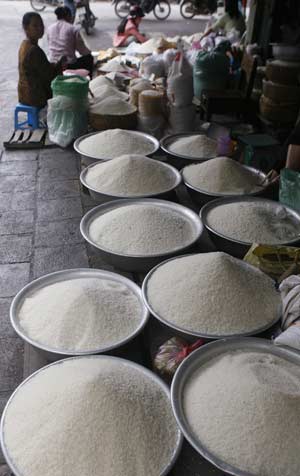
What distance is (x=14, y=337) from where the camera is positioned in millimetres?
1977

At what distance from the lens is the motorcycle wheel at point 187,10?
13.3m

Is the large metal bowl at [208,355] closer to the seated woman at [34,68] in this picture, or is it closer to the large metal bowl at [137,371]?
the large metal bowl at [137,371]

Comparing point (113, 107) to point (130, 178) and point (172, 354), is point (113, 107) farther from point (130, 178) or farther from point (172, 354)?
point (172, 354)

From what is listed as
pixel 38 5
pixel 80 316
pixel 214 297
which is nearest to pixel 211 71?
pixel 214 297

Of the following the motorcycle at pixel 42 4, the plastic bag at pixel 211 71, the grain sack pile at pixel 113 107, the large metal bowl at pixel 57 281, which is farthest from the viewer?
the motorcycle at pixel 42 4

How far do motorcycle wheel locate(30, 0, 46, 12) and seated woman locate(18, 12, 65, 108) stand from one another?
11510 millimetres

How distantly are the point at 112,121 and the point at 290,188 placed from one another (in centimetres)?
180

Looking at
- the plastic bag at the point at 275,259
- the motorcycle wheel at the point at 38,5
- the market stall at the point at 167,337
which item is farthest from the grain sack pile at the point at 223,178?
the motorcycle wheel at the point at 38,5

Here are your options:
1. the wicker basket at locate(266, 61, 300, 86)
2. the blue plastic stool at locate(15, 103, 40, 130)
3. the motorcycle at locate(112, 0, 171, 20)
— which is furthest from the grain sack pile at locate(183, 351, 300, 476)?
the motorcycle at locate(112, 0, 171, 20)

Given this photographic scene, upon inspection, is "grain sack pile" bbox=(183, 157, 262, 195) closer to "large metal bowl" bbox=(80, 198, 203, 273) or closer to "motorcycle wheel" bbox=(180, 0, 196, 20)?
"large metal bowl" bbox=(80, 198, 203, 273)

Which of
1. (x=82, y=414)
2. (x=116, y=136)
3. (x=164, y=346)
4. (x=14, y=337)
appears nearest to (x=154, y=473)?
(x=82, y=414)

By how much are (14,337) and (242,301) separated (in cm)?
101

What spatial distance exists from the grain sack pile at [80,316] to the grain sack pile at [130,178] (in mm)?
880

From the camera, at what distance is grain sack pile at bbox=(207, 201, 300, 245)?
223cm
